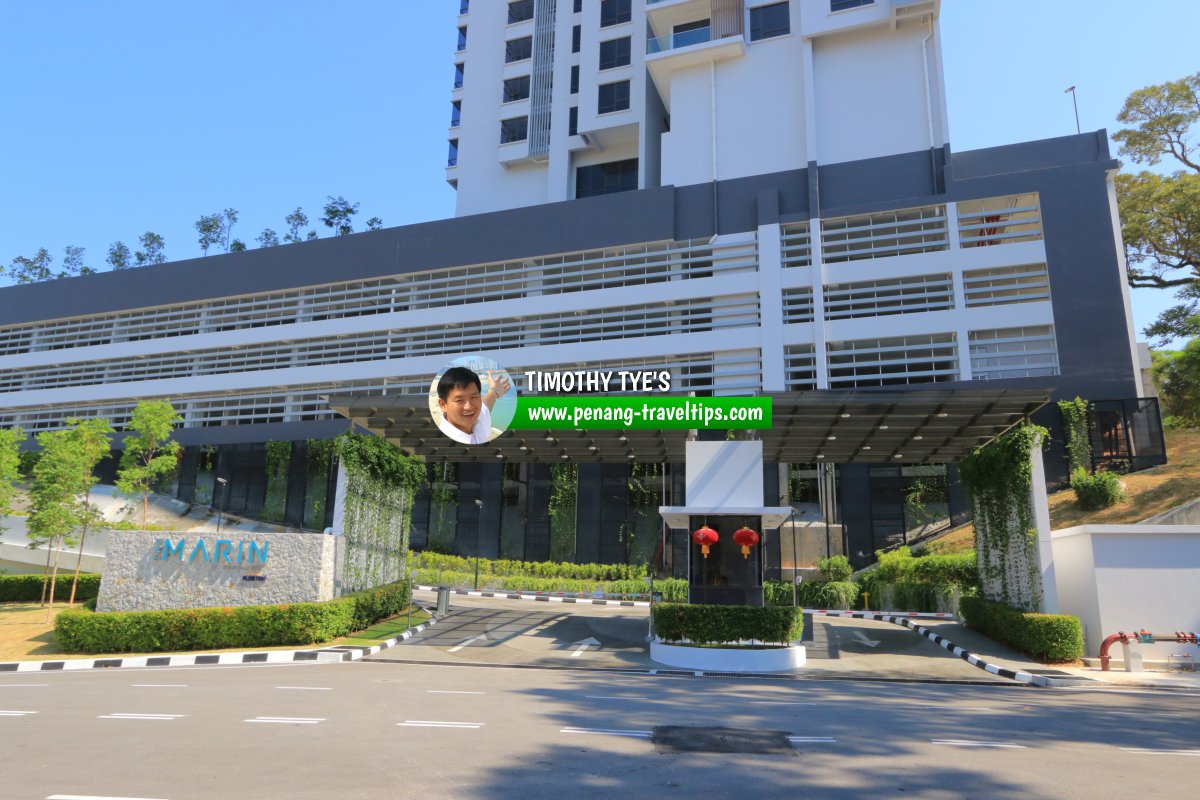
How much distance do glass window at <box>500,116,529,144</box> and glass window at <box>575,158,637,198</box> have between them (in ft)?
15.1

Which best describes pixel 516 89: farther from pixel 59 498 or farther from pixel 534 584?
pixel 59 498

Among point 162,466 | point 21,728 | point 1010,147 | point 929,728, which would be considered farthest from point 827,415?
point 162,466

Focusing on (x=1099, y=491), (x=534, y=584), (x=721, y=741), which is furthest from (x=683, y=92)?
(x=721, y=741)

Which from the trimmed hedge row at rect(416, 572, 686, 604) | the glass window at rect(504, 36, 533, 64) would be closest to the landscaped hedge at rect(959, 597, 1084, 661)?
the trimmed hedge row at rect(416, 572, 686, 604)

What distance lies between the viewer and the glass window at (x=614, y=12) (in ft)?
150

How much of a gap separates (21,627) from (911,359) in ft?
102

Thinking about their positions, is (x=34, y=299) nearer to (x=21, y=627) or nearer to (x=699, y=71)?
(x=21, y=627)

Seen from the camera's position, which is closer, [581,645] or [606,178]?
[581,645]

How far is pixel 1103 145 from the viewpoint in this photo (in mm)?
31828

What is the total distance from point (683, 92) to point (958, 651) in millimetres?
30452

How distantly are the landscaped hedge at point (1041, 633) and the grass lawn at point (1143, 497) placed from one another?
5999 millimetres

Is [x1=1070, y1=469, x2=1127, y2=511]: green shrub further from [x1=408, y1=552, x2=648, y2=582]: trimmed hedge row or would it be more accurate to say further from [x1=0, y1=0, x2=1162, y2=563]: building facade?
[x1=408, y1=552, x2=648, y2=582]: trimmed hedge row

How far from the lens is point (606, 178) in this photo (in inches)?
1799

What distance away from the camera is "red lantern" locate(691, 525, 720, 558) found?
57.8ft
